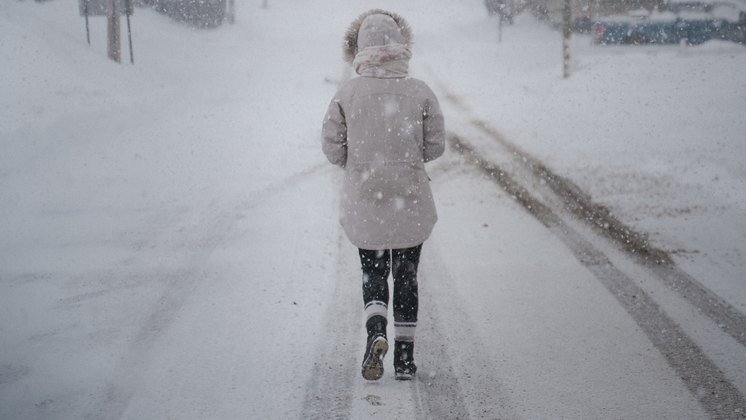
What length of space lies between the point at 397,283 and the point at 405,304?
0.13m

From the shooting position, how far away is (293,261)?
5008mm

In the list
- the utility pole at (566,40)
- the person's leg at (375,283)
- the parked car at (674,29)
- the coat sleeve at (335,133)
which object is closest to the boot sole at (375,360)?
the person's leg at (375,283)

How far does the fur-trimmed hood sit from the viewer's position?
2961 mm

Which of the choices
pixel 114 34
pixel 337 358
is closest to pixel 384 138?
pixel 337 358

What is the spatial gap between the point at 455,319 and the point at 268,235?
2.32m

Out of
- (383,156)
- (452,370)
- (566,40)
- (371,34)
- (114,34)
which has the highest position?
(114,34)

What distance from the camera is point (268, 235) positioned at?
5.62 m

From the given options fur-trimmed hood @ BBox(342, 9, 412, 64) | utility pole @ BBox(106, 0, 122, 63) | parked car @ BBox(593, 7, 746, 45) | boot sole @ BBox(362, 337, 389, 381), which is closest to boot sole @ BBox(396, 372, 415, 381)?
boot sole @ BBox(362, 337, 389, 381)

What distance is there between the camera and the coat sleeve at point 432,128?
3.05 m

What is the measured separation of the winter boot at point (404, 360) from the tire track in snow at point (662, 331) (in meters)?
1.48

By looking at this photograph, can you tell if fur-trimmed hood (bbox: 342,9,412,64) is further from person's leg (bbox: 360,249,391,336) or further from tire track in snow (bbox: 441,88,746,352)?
tire track in snow (bbox: 441,88,746,352)

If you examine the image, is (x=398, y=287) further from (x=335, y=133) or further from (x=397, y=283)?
(x=335, y=133)

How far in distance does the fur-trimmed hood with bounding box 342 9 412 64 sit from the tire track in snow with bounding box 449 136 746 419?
93.6 inches

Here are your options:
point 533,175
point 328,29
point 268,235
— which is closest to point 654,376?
point 268,235
